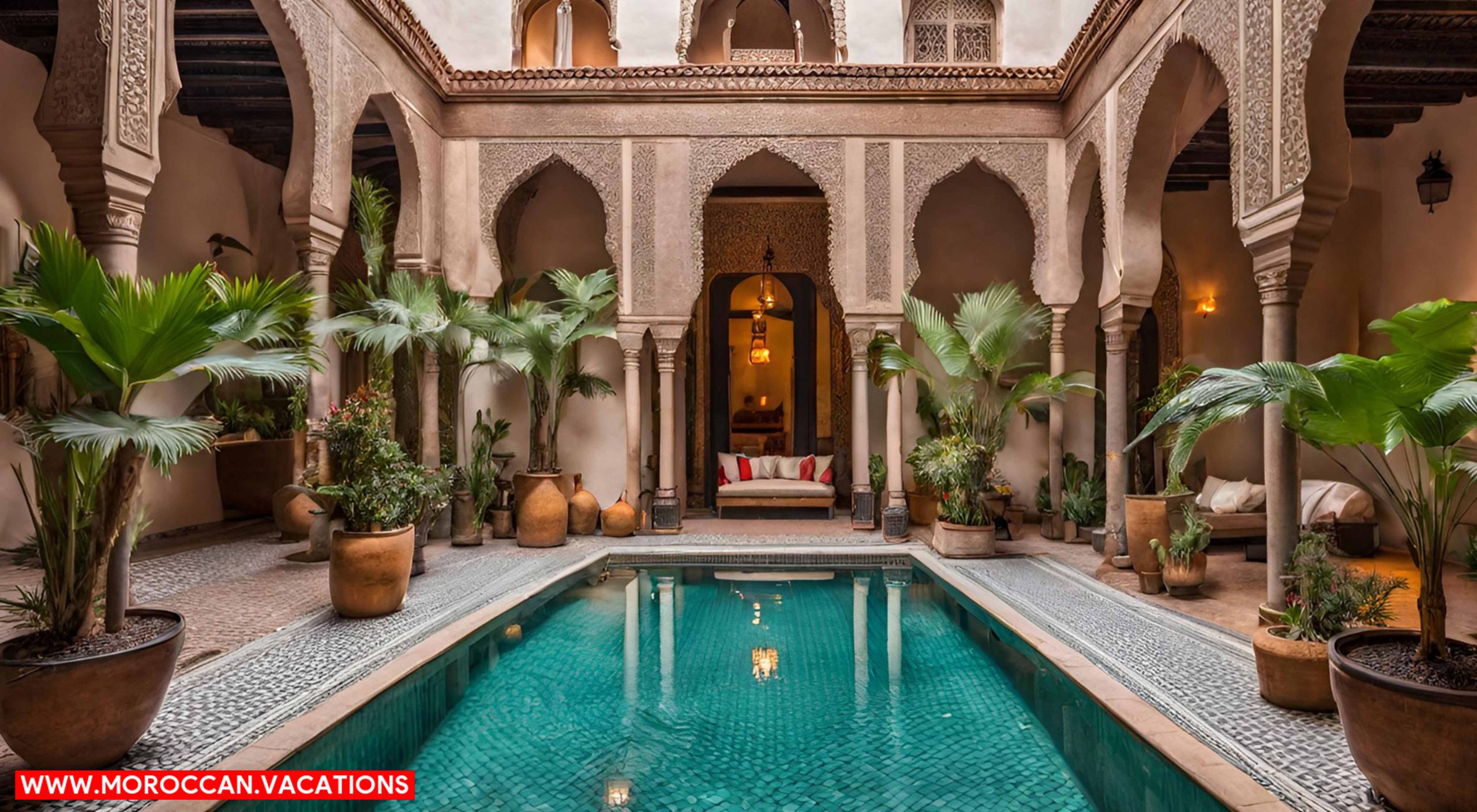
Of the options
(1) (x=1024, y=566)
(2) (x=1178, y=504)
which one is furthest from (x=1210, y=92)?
(1) (x=1024, y=566)

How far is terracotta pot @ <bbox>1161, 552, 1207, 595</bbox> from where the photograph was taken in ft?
18.4

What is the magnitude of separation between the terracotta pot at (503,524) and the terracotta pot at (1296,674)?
6830 millimetres

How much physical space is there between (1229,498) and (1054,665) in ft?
15.6

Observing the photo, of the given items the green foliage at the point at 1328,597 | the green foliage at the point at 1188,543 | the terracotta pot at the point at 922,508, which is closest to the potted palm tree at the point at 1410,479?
the green foliage at the point at 1328,597

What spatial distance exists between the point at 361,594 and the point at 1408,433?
5.39 m

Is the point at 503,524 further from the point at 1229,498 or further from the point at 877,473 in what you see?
the point at 1229,498

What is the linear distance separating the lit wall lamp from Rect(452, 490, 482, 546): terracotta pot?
30.3ft

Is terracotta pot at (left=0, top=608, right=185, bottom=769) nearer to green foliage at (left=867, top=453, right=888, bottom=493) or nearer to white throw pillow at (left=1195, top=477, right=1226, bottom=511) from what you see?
green foliage at (left=867, top=453, right=888, bottom=493)

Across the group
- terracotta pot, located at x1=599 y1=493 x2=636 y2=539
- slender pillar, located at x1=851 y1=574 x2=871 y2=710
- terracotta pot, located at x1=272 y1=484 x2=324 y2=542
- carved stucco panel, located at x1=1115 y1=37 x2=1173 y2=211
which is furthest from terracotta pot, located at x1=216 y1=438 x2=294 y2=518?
carved stucco panel, located at x1=1115 y1=37 x2=1173 y2=211

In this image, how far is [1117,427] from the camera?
7277 mm

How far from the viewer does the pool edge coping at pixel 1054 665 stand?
2799 mm

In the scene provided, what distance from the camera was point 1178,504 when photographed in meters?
5.93

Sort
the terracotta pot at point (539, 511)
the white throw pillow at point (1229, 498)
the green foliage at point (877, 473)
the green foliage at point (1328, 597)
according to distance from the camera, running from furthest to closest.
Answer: the green foliage at point (877, 473), the terracotta pot at point (539, 511), the white throw pillow at point (1229, 498), the green foliage at point (1328, 597)

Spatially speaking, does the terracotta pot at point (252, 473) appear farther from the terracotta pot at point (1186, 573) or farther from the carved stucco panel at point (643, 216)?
the terracotta pot at point (1186, 573)
